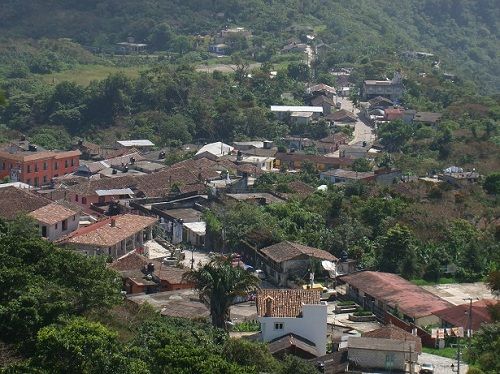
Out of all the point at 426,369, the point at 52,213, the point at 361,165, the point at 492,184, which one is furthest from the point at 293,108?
the point at 426,369

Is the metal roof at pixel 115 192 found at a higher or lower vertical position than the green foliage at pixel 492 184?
→ lower

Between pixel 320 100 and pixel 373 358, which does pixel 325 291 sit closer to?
pixel 373 358

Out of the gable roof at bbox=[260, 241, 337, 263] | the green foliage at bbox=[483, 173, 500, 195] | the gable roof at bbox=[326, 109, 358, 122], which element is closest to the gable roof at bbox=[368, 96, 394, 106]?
the gable roof at bbox=[326, 109, 358, 122]

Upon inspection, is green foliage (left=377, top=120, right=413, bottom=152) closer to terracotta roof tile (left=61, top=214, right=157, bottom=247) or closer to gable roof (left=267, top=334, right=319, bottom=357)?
terracotta roof tile (left=61, top=214, right=157, bottom=247)

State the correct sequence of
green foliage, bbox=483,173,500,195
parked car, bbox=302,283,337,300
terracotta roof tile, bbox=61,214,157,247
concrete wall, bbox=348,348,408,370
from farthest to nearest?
green foliage, bbox=483,173,500,195
terracotta roof tile, bbox=61,214,157,247
parked car, bbox=302,283,337,300
concrete wall, bbox=348,348,408,370

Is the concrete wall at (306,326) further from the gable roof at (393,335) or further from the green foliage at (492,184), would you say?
the green foliage at (492,184)

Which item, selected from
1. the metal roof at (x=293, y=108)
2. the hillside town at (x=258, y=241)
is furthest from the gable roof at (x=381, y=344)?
the metal roof at (x=293, y=108)

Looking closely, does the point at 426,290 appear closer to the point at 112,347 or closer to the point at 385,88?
the point at 112,347
